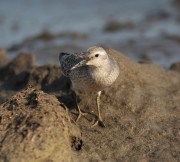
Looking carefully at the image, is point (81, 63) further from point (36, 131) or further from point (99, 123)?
point (36, 131)

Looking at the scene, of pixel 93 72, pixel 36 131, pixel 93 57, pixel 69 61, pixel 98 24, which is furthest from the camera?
pixel 98 24

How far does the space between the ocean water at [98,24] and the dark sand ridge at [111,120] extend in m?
3.80

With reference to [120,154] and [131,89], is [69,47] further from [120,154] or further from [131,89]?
[120,154]

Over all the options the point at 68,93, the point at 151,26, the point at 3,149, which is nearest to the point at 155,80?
the point at 68,93

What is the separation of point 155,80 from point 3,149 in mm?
3380

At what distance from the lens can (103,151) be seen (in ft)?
19.4

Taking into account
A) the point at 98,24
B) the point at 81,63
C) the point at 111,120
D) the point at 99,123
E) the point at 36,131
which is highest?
the point at 36,131

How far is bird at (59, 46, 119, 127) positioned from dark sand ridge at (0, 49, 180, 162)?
283 millimetres

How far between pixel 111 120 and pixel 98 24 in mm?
10390

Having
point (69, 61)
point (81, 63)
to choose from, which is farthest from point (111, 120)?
point (69, 61)

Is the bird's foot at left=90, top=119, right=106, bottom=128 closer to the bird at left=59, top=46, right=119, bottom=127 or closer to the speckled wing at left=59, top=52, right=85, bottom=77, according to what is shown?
the bird at left=59, top=46, right=119, bottom=127

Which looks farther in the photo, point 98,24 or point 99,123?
point 98,24

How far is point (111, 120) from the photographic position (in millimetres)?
6723

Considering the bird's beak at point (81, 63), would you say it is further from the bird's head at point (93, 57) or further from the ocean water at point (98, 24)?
the ocean water at point (98, 24)
